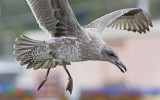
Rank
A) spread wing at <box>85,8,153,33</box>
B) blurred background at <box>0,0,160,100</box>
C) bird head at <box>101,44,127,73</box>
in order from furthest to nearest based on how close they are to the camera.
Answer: blurred background at <box>0,0,160,100</box> < spread wing at <box>85,8,153,33</box> < bird head at <box>101,44,127,73</box>

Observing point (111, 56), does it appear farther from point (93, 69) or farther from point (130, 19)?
point (93, 69)

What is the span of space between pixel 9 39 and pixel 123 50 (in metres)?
11.9

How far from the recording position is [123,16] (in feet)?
34.3

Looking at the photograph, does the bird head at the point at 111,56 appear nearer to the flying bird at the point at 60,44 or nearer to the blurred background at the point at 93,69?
the flying bird at the point at 60,44

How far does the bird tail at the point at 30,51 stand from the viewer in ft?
29.5

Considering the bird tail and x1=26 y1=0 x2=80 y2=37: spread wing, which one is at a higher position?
x1=26 y1=0 x2=80 y2=37: spread wing

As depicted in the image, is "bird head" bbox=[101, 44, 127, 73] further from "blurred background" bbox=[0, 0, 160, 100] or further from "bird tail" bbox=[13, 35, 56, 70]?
"blurred background" bbox=[0, 0, 160, 100]

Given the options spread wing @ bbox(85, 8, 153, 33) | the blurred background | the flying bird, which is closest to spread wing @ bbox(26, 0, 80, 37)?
the flying bird

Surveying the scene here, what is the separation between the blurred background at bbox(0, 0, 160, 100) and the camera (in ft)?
53.0

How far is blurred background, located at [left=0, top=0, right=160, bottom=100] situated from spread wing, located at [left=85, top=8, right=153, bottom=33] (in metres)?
1.88

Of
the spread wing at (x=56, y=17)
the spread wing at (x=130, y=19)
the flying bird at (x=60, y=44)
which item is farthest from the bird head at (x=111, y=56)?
the spread wing at (x=130, y=19)

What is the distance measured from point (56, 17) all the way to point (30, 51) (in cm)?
56

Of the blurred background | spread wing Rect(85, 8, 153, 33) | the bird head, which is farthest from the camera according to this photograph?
the blurred background

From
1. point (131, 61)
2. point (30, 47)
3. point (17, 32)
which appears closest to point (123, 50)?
point (131, 61)
